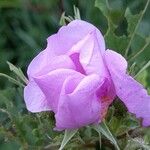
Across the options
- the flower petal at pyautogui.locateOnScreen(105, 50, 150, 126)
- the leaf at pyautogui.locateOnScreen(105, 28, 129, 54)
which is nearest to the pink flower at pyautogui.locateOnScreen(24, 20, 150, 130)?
the flower petal at pyautogui.locateOnScreen(105, 50, 150, 126)

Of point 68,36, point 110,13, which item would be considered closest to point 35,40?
point 110,13

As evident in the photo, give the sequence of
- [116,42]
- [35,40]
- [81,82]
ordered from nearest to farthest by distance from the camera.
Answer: [81,82]
[116,42]
[35,40]

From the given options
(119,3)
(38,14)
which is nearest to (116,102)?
(119,3)

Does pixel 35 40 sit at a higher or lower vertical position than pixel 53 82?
lower

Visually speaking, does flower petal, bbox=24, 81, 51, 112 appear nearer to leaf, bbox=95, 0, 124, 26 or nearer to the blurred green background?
the blurred green background

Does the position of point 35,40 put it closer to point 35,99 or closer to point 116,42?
point 116,42

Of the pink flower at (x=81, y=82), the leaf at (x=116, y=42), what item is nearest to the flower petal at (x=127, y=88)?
the pink flower at (x=81, y=82)
